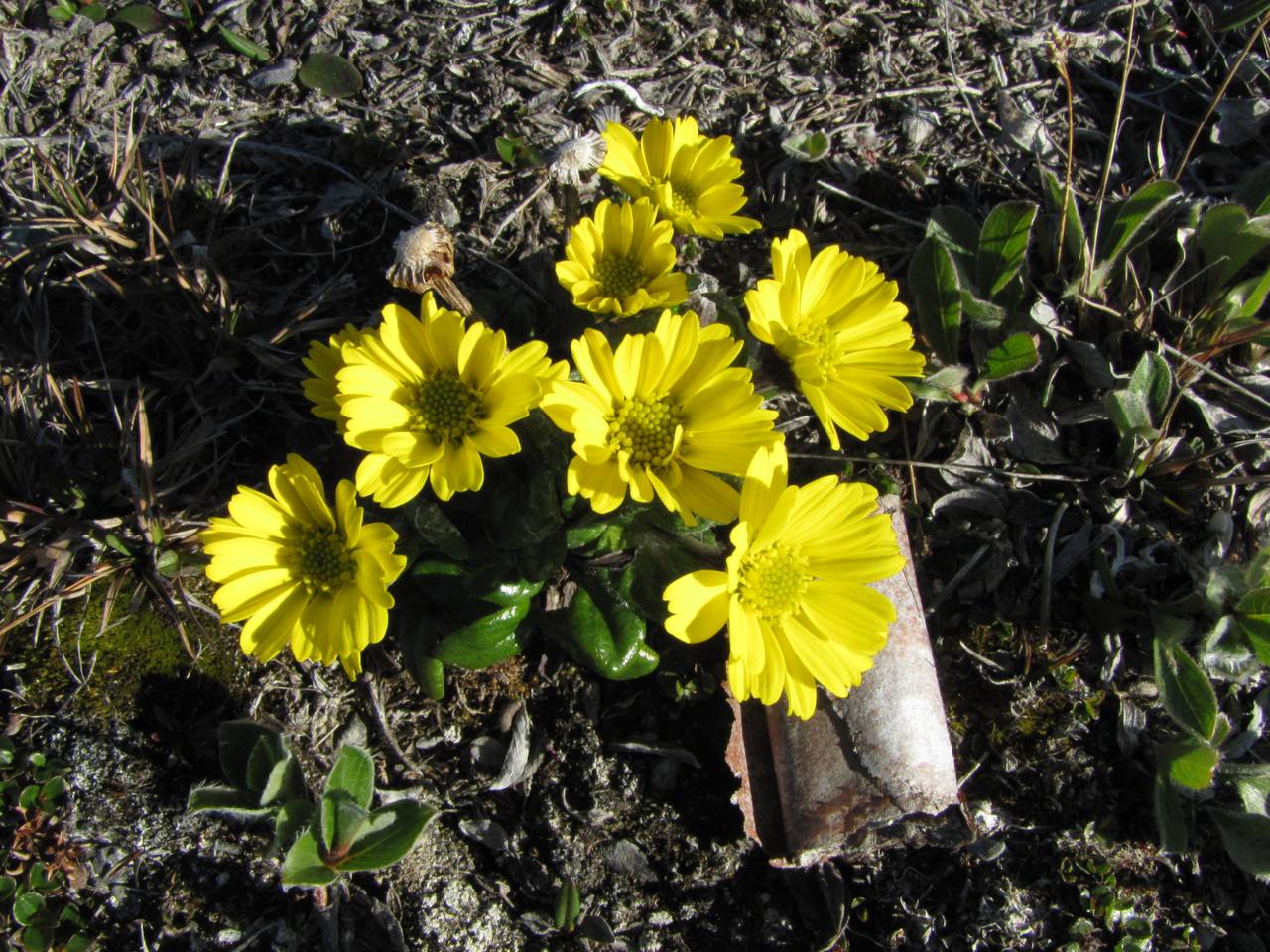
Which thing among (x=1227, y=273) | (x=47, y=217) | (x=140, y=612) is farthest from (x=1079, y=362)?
(x=47, y=217)

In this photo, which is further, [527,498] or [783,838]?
[783,838]

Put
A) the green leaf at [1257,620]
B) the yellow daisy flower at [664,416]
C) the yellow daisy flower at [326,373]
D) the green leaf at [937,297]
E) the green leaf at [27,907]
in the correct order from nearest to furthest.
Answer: the yellow daisy flower at [664,416] → the yellow daisy flower at [326,373] → the green leaf at [27,907] → the green leaf at [1257,620] → the green leaf at [937,297]

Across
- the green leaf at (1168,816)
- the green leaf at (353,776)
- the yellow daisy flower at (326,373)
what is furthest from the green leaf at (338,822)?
the green leaf at (1168,816)

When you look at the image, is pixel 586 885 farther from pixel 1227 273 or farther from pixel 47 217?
pixel 1227 273

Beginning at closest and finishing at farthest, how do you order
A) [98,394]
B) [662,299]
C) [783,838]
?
[662,299]
[783,838]
[98,394]

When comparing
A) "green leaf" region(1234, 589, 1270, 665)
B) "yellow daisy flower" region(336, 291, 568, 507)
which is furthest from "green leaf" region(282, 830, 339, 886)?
"green leaf" region(1234, 589, 1270, 665)

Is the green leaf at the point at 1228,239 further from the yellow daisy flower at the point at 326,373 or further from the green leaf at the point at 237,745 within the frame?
the green leaf at the point at 237,745

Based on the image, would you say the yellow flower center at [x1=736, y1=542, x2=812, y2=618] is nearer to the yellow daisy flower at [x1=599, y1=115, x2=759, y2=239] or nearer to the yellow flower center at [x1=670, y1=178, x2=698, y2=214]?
the yellow daisy flower at [x1=599, y1=115, x2=759, y2=239]
